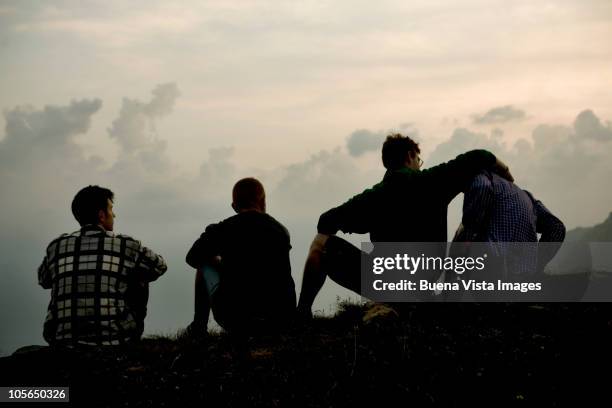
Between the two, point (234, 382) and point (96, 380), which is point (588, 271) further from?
point (96, 380)

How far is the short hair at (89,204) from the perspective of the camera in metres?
8.27

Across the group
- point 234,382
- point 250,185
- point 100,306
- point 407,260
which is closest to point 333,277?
point 407,260

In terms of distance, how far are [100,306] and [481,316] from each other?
4148 mm

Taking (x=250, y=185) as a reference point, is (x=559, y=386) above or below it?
below

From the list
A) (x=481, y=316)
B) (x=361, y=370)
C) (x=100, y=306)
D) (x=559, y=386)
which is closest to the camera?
(x=559, y=386)

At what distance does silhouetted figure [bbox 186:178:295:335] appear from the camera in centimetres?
872

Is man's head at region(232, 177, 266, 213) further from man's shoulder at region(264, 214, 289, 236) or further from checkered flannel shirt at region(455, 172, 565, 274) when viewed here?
checkered flannel shirt at region(455, 172, 565, 274)

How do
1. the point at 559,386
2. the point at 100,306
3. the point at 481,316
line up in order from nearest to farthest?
1. the point at 559,386
2. the point at 100,306
3. the point at 481,316

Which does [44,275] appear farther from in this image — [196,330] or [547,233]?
[547,233]

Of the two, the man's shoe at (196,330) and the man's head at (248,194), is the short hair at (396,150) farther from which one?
the man's shoe at (196,330)

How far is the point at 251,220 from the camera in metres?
8.84

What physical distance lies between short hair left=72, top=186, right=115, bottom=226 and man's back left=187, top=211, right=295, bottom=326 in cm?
120

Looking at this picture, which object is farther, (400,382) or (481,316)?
(481,316)

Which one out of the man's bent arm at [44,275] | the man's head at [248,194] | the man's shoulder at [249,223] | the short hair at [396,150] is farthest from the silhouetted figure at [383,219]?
the man's bent arm at [44,275]
